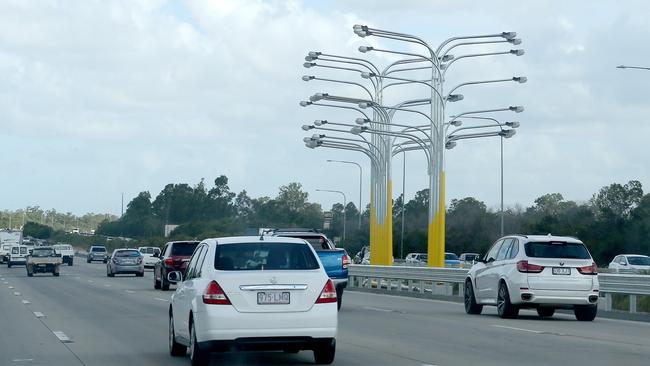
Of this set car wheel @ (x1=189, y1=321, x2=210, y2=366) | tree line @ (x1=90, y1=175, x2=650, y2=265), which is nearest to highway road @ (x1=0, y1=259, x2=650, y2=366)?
car wheel @ (x1=189, y1=321, x2=210, y2=366)

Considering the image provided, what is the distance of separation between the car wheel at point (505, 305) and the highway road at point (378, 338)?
0.37 metres

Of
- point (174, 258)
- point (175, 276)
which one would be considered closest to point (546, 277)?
point (175, 276)

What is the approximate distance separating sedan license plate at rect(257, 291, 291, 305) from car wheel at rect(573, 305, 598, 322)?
11981mm

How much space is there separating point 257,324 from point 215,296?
570 mm

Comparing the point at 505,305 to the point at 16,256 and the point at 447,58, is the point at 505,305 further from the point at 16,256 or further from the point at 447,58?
the point at 16,256

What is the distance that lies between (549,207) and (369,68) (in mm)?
83044

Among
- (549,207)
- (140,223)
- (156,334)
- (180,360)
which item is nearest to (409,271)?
(156,334)

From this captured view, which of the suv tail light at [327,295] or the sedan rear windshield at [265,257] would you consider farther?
the sedan rear windshield at [265,257]

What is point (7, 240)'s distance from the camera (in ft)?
322

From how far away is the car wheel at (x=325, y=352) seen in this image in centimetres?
1407

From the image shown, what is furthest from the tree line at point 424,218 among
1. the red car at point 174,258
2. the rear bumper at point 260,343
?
the rear bumper at point 260,343

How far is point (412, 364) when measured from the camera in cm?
1472

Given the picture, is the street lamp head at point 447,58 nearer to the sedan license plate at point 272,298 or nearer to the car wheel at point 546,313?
the car wheel at point 546,313

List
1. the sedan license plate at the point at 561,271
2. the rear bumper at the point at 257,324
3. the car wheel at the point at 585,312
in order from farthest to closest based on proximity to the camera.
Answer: the car wheel at the point at 585,312
the sedan license plate at the point at 561,271
the rear bumper at the point at 257,324
